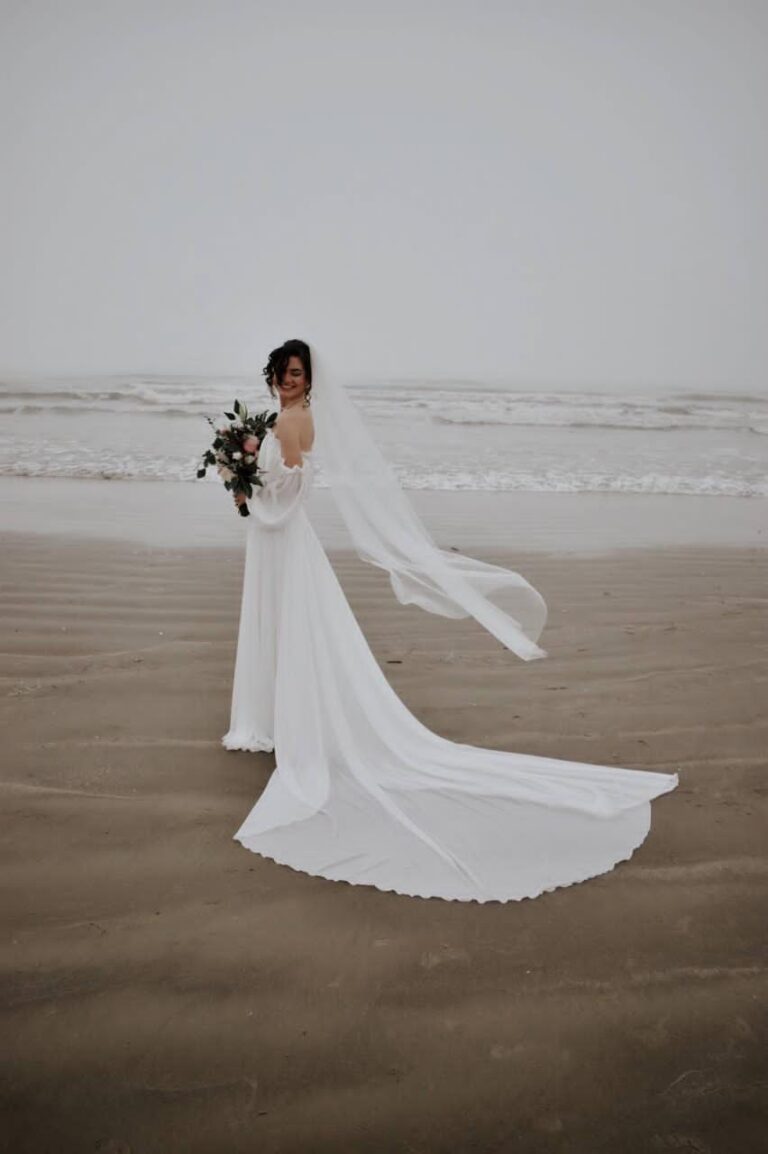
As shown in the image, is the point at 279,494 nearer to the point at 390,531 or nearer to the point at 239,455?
the point at 239,455

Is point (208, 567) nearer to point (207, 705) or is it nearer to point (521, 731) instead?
point (207, 705)

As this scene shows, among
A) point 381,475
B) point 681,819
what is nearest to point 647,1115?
point 681,819

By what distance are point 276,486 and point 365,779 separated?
1.36 metres

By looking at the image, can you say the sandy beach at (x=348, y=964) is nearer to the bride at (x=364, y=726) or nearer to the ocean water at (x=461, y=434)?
the bride at (x=364, y=726)

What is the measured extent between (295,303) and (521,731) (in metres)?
37.1

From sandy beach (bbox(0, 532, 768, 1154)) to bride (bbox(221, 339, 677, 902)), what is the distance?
153 mm

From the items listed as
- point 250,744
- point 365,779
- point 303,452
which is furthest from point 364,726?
point 303,452

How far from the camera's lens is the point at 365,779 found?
3.37 meters

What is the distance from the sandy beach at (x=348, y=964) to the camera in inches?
74.2

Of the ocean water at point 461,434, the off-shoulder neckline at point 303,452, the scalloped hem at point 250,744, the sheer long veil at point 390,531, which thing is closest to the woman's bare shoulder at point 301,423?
the off-shoulder neckline at point 303,452

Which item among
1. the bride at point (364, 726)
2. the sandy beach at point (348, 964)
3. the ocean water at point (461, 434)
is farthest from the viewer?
the ocean water at point (461, 434)

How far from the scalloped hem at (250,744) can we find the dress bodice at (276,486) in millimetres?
1000

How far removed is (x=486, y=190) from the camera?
4306cm

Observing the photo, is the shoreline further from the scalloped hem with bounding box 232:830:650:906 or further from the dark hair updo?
the scalloped hem with bounding box 232:830:650:906
